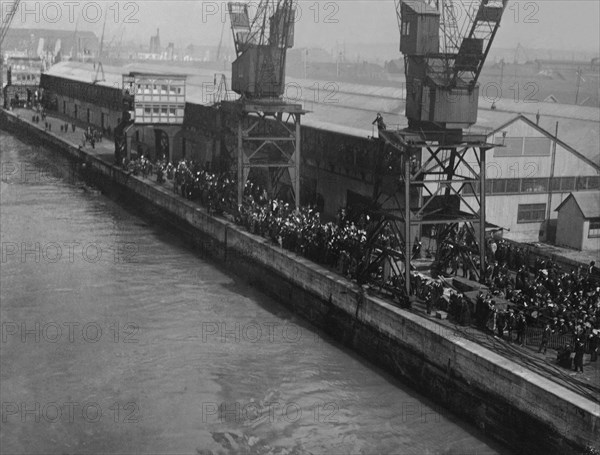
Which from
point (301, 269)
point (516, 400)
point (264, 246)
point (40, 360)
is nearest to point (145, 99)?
point (264, 246)

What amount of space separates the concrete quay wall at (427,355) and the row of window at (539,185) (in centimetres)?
927

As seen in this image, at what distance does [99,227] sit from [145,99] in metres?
12.6

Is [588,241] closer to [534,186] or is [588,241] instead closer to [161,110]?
[534,186]

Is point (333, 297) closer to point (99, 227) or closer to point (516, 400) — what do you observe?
point (516, 400)

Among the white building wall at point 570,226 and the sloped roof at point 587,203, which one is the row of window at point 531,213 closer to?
the white building wall at point 570,226

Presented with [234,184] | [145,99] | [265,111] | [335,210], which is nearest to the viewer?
[265,111]

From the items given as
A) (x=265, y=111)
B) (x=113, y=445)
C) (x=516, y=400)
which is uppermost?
(x=265, y=111)

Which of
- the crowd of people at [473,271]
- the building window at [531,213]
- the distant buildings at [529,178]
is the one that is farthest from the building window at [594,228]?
the crowd of people at [473,271]

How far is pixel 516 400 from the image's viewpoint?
17719 millimetres

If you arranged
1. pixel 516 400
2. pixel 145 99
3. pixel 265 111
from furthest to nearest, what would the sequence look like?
pixel 145 99
pixel 265 111
pixel 516 400

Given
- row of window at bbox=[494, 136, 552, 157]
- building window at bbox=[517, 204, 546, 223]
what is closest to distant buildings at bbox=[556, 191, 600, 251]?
building window at bbox=[517, 204, 546, 223]

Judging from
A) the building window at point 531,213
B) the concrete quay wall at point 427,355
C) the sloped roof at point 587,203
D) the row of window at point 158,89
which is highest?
the row of window at point 158,89

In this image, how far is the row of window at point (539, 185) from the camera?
32.9 metres

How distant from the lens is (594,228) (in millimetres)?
31453
